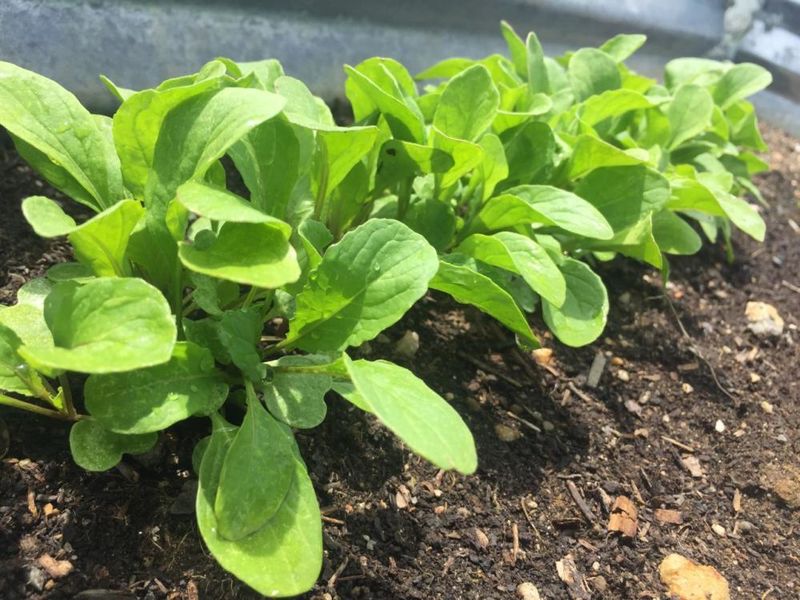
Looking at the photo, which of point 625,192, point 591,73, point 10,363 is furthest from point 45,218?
point 591,73

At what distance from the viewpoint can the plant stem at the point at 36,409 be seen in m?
0.98

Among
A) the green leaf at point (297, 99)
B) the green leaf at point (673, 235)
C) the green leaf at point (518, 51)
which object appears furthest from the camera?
the green leaf at point (518, 51)

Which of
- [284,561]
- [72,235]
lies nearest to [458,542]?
[284,561]

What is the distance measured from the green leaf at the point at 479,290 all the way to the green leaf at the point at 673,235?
72 centimetres

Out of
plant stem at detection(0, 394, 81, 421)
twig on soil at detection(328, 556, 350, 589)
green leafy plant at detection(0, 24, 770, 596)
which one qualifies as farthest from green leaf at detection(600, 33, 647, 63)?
plant stem at detection(0, 394, 81, 421)

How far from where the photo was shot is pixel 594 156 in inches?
59.2

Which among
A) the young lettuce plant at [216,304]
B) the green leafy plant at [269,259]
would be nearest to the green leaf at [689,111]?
the green leafy plant at [269,259]

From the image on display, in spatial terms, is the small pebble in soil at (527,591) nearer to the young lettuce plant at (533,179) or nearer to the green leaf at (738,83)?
the young lettuce plant at (533,179)

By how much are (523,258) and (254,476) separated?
0.62 m

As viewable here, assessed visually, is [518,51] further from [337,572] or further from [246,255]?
[337,572]

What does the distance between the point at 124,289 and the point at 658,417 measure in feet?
3.81

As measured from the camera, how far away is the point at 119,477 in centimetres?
104

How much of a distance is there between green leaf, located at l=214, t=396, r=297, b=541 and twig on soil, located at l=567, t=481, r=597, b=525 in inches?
23.0

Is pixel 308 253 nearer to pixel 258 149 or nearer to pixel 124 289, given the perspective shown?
pixel 258 149
